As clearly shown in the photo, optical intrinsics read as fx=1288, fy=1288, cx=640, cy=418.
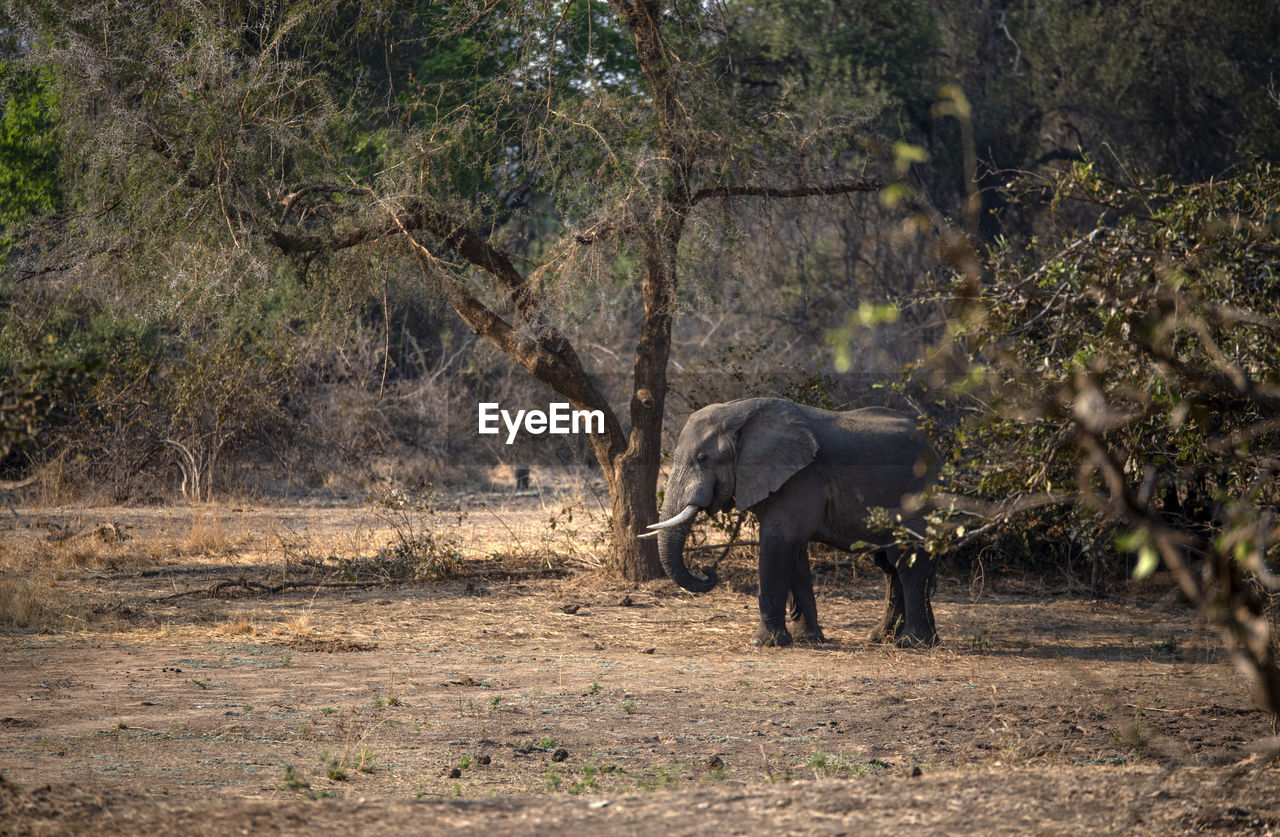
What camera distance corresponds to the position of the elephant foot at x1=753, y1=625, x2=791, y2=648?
908 cm

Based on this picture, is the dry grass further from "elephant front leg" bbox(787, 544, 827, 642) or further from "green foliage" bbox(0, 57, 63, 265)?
"green foliage" bbox(0, 57, 63, 265)

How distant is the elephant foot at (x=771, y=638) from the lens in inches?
357

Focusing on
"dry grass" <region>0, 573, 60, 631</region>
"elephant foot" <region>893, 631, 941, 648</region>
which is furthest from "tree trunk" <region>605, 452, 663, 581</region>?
"dry grass" <region>0, 573, 60, 631</region>

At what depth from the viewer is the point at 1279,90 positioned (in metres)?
17.1

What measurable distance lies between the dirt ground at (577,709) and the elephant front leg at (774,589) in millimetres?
242

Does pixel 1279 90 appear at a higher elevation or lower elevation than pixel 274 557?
higher

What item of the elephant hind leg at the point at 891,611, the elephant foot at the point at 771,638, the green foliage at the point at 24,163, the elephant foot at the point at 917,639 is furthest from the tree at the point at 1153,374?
the green foliage at the point at 24,163

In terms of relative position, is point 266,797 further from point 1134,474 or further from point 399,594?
point 399,594

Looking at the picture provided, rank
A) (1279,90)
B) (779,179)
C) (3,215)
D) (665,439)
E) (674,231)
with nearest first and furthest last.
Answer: (674,231) < (779,179) < (3,215) < (1279,90) < (665,439)

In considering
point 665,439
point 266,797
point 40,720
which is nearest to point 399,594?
point 40,720

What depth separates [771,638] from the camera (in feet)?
29.8

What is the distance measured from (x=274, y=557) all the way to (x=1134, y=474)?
352 inches

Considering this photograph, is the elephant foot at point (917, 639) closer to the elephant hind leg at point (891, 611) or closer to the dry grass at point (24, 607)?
the elephant hind leg at point (891, 611)

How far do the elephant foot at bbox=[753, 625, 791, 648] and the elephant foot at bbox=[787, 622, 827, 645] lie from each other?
0.47ft
